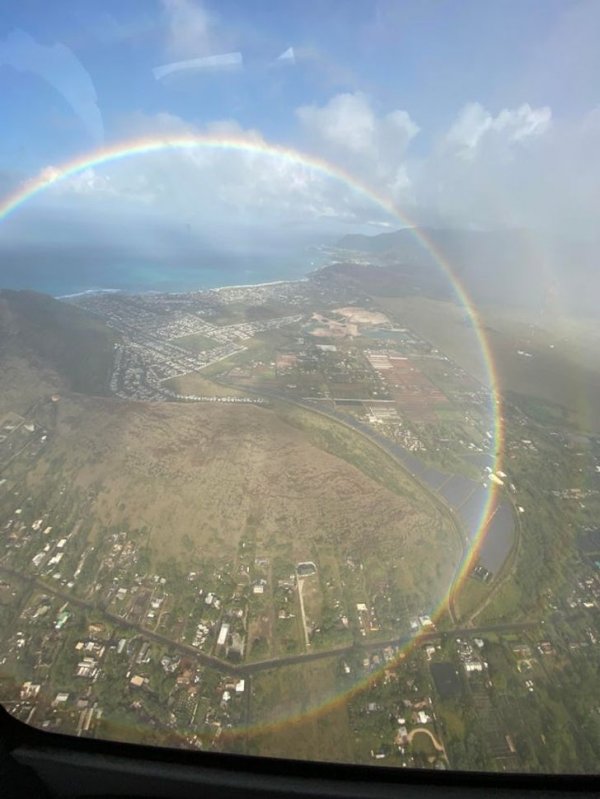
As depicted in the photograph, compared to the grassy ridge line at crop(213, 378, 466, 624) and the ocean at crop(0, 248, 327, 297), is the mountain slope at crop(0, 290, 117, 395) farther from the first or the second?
the ocean at crop(0, 248, 327, 297)

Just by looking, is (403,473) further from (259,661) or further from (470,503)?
(259,661)

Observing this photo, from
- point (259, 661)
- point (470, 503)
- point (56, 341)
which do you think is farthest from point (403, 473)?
point (56, 341)

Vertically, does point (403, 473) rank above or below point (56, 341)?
below

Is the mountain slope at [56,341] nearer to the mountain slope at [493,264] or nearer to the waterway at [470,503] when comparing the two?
the waterway at [470,503]

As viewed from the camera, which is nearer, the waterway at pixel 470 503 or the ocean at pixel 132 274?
the waterway at pixel 470 503

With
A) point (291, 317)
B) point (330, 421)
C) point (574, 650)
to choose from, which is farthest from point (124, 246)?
point (574, 650)

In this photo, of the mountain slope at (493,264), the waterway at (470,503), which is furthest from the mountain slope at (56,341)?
the mountain slope at (493,264)

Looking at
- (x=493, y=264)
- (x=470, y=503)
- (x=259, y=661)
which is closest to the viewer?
(x=259, y=661)

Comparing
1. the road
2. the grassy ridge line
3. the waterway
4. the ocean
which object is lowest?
the waterway

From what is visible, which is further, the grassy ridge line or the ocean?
the ocean

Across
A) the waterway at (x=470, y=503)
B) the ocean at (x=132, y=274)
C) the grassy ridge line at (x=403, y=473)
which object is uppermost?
the ocean at (x=132, y=274)

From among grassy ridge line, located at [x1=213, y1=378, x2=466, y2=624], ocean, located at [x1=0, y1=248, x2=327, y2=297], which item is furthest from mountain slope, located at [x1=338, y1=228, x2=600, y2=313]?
grassy ridge line, located at [x1=213, y1=378, x2=466, y2=624]
